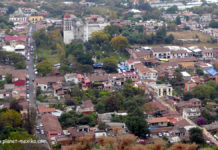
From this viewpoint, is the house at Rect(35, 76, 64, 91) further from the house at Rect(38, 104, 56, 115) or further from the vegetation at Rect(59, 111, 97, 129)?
the vegetation at Rect(59, 111, 97, 129)

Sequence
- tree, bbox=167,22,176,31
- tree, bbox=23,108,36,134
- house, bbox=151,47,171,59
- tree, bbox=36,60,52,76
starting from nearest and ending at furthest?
tree, bbox=23,108,36,134 < tree, bbox=36,60,52,76 < house, bbox=151,47,171,59 < tree, bbox=167,22,176,31

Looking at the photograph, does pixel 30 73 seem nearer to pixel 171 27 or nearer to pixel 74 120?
pixel 74 120

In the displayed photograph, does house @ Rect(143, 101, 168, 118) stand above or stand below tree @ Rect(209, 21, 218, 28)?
below

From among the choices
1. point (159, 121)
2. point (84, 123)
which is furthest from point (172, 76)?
point (84, 123)

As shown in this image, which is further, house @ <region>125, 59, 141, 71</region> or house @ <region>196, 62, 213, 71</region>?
house @ <region>125, 59, 141, 71</region>

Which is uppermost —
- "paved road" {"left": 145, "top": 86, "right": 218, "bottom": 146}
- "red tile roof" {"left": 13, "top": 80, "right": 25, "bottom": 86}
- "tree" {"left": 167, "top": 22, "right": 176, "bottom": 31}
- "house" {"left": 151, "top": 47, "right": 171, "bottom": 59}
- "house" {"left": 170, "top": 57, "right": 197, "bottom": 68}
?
"tree" {"left": 167, "top": 22, "right": 176, "bottom": 31}

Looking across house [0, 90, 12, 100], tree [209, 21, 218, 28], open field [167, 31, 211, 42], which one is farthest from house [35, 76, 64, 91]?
tree [209, 21, 218, 28]

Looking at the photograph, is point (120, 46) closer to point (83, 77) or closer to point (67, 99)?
point (83, 77)

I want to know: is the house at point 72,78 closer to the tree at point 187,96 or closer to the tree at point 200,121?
the tree at point 187,96
